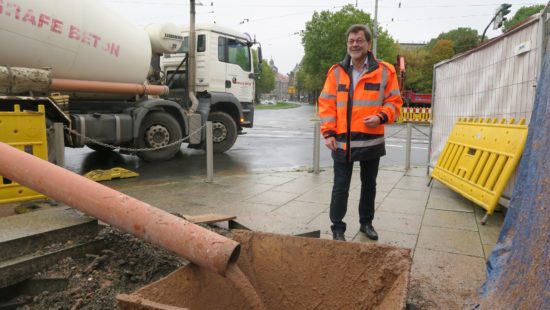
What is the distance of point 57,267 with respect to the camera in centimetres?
289

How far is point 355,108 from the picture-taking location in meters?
3.68

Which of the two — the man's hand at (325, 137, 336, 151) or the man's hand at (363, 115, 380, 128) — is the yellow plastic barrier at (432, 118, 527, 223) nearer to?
the man's hand at (363, 115, 380, 128)

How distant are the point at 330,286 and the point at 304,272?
0.54 feet

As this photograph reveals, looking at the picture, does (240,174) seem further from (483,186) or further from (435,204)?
(483,186)

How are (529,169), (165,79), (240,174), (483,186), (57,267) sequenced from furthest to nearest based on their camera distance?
(165,79), (240,174), (483,186), (57,267), (529,169)

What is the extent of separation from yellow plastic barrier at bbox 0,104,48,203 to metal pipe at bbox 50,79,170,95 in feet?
5.09

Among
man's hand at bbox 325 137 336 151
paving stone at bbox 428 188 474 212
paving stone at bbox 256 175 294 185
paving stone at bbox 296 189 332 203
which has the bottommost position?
paving stone at bbox 256 175 294 185

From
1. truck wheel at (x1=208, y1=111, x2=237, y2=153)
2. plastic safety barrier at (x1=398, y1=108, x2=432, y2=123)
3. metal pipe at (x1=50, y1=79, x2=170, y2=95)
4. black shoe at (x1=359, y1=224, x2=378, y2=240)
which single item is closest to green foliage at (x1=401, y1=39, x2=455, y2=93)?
plastic safety barrier at (x1=398, y1=108, x2=432, y2=123)

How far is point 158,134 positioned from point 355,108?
6.35m

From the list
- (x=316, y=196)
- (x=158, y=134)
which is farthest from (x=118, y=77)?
(x=316, y=196)

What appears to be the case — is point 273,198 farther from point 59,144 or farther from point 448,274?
point 59,144

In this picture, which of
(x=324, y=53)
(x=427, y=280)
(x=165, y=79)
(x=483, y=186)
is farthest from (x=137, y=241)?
(x=324, y=53)

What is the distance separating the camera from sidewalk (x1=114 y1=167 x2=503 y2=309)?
327 centimetres

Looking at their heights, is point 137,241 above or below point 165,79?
below
